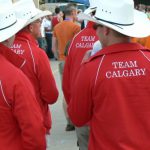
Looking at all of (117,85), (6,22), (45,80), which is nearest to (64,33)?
(45,80)

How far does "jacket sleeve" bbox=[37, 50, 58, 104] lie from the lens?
17.4 feet

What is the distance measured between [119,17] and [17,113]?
3.14ft

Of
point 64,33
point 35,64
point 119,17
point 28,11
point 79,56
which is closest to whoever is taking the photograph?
point 119,17

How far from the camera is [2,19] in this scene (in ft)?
11.8

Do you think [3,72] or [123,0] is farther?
[123,0]

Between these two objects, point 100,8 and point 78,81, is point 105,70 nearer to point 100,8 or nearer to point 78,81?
point 78,81

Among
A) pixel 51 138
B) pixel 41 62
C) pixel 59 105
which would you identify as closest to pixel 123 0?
pixel 41 62

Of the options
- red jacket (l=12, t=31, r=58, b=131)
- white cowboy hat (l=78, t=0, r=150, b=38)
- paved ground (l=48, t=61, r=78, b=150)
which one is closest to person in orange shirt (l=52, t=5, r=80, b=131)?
paved ground (l=48, t=61, r=78, b=150)

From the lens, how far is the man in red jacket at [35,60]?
5.29 m

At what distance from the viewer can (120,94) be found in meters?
3.56

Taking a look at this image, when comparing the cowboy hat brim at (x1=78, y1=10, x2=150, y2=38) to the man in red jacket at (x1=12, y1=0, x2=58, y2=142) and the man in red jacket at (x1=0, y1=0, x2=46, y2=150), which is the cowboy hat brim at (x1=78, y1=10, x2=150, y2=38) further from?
the man in red jacket at (x1=12, y1=0, x2=58, y2=142)

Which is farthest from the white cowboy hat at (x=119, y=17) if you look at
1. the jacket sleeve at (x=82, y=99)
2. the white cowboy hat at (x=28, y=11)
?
the white cowboy hat at (x=28, y=11)

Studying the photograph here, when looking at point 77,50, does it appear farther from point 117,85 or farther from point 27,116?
point 27,116

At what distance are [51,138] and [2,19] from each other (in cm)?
491
